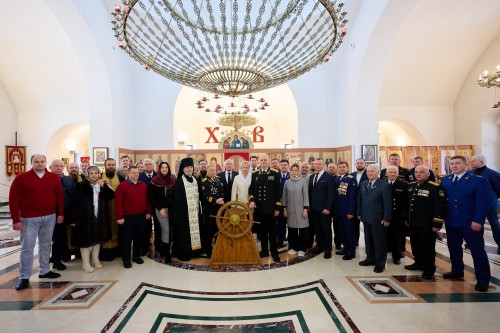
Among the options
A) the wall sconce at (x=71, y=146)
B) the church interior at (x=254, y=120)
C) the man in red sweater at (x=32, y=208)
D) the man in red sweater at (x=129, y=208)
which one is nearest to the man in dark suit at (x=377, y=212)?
the church interior at (x=254, y=120)

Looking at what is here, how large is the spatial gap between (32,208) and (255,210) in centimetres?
319

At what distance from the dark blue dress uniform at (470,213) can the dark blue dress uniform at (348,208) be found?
1.31m

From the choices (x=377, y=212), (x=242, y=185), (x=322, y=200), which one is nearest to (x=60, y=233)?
(x=242, y=185)

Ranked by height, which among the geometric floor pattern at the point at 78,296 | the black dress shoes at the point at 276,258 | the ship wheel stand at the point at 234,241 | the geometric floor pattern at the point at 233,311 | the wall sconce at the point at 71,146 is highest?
the wall sconce at the point at 71,146

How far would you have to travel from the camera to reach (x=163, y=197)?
4723 mm

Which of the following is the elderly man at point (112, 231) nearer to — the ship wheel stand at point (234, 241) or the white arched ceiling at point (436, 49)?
the ship wheel stand at point (234, 241)

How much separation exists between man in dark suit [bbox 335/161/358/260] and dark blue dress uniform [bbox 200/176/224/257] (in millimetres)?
2123

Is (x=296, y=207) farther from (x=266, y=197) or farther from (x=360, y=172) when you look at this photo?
(x=360, y=172)

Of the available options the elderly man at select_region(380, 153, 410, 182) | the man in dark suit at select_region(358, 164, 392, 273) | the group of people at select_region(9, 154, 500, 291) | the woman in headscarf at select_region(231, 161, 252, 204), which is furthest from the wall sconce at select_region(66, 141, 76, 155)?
the man in dark suit at select_region(358, 164, 392, 273)

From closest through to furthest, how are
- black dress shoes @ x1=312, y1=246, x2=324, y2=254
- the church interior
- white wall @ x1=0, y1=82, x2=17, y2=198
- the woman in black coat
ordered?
1. the church interior
2. the woman in black coat
3. black dress shoes @ x1=312, y1=246, x2=324, y2=254
4. white wall @ x1=0, y1=82, x2=17, y2=198

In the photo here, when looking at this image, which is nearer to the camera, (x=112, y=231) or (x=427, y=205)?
(x=427, y=205)

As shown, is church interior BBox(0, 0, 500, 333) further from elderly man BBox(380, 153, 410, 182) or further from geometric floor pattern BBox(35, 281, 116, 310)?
elderly man BBox(380, 153, 410, 182)

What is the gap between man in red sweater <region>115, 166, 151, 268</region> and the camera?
14.1 ft

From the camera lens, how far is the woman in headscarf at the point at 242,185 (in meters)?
4.68
